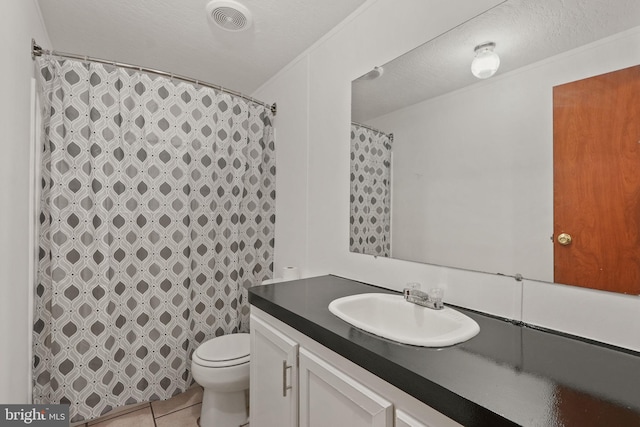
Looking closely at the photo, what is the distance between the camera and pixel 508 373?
2.31 feet

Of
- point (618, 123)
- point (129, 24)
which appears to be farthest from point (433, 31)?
point (129, 24)

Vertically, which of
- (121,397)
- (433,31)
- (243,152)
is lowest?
(121,397)

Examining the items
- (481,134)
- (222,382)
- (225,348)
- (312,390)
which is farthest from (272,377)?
(481,134)

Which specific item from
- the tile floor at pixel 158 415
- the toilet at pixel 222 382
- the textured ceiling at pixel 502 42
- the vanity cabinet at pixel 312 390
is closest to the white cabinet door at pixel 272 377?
the vanity cabinet at pixel 312 390

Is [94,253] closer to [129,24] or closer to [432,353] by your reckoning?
[129,24]

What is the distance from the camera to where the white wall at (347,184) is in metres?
0.91

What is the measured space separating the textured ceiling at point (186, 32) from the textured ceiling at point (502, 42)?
1.79 feet

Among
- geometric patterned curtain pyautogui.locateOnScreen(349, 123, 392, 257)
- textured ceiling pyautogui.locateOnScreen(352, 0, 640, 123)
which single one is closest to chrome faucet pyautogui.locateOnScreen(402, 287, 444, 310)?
geometric patterned curtain pyautogui.locateOnScreen(349, 123, 392, 257)

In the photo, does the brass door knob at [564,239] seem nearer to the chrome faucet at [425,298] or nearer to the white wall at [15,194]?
the chrome faucet at [425,298]

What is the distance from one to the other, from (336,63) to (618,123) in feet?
4.55

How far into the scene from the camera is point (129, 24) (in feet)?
5.87

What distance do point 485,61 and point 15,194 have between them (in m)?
2.01

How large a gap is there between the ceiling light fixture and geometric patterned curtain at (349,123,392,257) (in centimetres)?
46

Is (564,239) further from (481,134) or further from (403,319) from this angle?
(403,319)
